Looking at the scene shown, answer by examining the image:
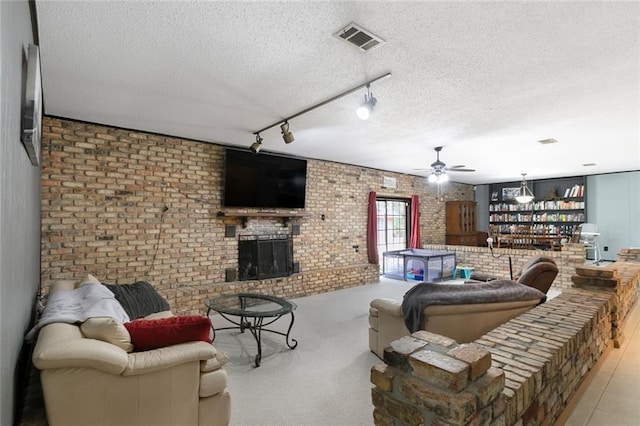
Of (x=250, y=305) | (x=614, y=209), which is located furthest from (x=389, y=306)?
(x=614, y=209)

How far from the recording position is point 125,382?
1654 millimetres

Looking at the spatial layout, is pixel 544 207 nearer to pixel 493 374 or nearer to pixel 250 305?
pixel 250 305

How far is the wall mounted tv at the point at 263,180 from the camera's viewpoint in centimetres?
464

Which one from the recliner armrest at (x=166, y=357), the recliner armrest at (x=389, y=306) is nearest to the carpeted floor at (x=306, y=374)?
the recliner armrest at (x=389, y=306)

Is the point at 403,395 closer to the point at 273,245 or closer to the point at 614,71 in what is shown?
the point at 614,71

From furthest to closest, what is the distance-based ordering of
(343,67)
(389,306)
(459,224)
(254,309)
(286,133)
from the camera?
(459,224)
(286,133)
(254,309)
(389,306)
(343,67)

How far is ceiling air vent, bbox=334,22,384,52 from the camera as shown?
6.10ft

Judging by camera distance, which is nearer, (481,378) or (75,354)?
(481,378)

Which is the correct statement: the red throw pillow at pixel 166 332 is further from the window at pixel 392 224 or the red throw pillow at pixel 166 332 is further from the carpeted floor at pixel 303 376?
the window at pixel 392 224

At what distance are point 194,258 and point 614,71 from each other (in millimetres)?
4838

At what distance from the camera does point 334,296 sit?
5.41 meters

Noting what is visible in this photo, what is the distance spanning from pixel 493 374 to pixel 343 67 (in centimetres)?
212

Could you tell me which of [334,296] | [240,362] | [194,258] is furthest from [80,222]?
[334,296]

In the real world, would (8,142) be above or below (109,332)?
above
